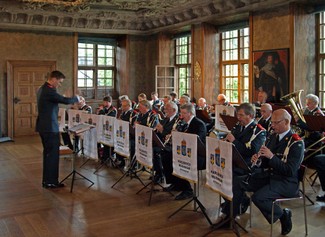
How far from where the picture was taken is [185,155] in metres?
4.81

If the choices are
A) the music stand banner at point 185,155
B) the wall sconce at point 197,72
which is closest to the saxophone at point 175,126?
the music stand banner at point 185,155

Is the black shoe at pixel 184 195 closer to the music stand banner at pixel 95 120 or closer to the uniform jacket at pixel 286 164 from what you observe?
the uniform jacket at pixel 286 164

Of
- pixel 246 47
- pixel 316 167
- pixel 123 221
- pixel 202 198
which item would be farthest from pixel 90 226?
pixel 246 47

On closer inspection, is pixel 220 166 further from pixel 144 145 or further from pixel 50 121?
pixel 50 121

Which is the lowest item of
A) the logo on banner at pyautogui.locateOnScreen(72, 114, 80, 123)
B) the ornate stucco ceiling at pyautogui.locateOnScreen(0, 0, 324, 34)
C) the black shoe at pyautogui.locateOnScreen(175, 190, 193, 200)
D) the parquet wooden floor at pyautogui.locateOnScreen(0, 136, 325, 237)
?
the parquet wooden floor at pyautogui.locateOnScreen(0, 136, 325, 237)

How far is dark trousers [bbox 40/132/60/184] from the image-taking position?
21.0 ft

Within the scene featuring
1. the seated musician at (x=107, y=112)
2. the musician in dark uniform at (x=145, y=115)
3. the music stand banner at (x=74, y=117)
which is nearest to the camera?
the musician in dark uniform at (x=145, y=115)

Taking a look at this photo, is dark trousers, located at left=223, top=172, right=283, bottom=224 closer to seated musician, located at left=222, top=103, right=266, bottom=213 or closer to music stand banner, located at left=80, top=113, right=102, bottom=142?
seated musician, located at left=222, top=103, right=266, bottom=213

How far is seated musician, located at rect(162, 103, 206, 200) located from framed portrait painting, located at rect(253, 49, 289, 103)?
357cm

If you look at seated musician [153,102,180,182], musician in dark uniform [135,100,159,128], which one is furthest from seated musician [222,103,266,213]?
musician in dark uniform [135,100,159,128]

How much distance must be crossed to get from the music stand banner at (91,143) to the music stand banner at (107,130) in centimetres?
24

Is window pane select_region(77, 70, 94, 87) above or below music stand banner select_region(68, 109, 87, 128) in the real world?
above

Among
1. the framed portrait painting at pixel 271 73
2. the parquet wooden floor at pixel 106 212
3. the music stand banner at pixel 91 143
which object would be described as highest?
the framed portrait painting at pixel 271 73

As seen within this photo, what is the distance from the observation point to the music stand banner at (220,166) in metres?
4.07
